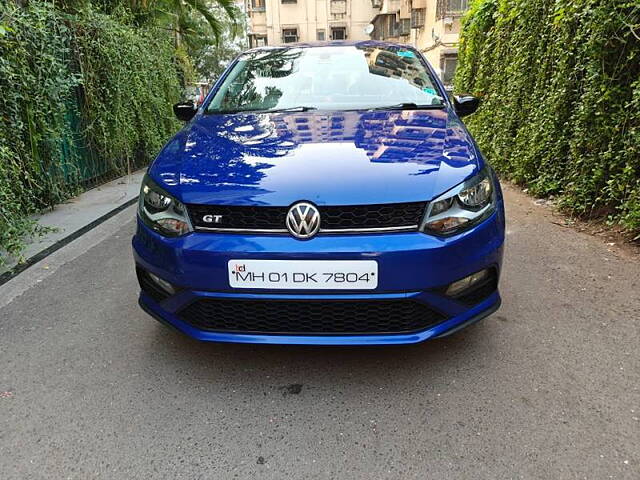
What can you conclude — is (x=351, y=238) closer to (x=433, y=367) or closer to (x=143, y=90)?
(x=433, y=367)

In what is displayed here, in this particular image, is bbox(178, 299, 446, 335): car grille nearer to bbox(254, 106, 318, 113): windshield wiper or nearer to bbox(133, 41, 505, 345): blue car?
bbox(133, 41, 505, 345): blue car

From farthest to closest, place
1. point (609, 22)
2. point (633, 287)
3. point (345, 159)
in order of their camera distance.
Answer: point (609, 22)
point (633, 287)
point (345, 159)

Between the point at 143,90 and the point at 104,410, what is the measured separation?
5598 millimetres

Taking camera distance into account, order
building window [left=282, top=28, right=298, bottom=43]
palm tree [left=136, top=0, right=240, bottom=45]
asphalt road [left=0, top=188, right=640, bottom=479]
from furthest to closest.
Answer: building window [left=282, top=28, right=298, bottom=43] → palm tree [left=136, top=0, right=240, bottom=45] → asphalt road [left=0, top=188, right=640, bottom=479]

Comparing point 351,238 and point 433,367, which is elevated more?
point 351,238

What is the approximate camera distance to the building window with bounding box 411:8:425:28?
79.1 ft

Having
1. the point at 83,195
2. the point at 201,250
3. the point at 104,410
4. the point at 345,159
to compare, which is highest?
the point at 345,159

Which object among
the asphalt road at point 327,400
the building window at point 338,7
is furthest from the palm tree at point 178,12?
the building window at point 338,7

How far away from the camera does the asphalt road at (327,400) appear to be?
174 centimetres

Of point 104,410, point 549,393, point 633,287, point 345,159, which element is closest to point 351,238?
point 345,159

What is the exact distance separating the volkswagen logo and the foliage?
2805 millimetres

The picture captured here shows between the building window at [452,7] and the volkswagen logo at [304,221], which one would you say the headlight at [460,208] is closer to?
the volkswagen logo at [304,221]

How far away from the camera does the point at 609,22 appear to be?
3625 mm

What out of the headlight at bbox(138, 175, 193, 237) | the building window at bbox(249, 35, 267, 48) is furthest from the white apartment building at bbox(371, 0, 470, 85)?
the headlight at bbox(138, 175, 193, 237)
